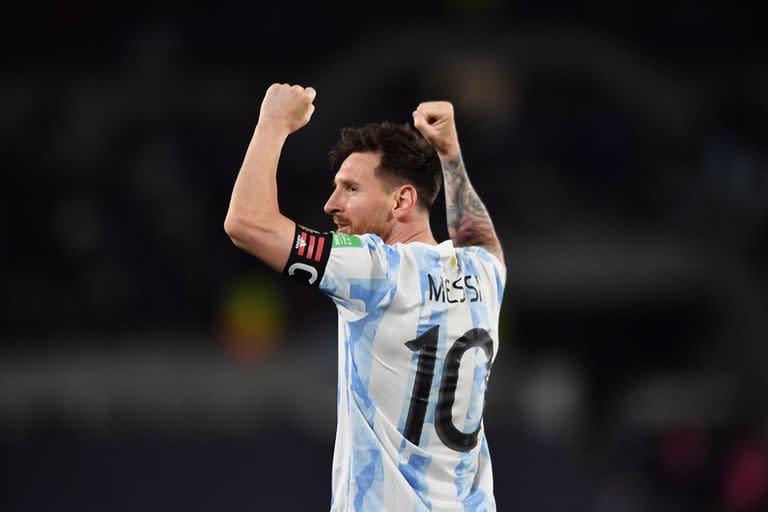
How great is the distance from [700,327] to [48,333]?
844cm

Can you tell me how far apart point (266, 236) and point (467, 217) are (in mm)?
1275

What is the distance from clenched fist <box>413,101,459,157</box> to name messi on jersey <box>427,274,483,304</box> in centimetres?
53

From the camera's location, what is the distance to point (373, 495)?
3.41 meters

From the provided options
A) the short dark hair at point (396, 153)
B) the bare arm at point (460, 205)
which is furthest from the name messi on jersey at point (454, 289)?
the bare arm at point (460, 205)

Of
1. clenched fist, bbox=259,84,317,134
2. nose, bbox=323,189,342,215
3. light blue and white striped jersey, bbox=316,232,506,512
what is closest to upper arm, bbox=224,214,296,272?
light blue and white striped jersey, bbox=316,232,506,512

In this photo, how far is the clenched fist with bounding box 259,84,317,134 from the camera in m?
3.32

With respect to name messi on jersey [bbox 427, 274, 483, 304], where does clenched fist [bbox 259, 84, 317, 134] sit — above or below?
above

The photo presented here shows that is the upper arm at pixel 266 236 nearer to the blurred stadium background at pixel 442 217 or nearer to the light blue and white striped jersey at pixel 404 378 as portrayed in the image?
the light blue and white striped jersey at pixel 404 378

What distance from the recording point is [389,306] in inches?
132

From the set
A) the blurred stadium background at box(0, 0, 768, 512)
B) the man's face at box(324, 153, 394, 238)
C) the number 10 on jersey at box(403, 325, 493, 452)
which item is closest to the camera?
the number 10 on jersey at box(403, 325, 493, 452)

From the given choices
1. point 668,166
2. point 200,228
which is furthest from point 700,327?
point 200,228

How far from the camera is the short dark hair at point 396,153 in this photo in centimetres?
369

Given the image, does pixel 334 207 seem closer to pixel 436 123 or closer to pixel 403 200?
pixel 403 200

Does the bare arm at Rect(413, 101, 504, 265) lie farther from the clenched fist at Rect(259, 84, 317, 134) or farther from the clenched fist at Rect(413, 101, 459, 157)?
the clenched fist at Rect(259, 84, 317, 134)
